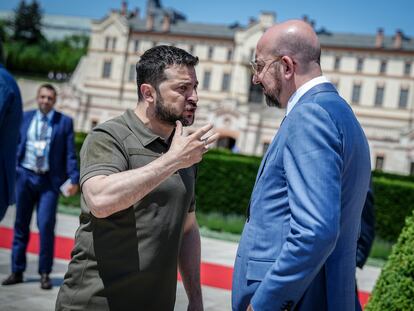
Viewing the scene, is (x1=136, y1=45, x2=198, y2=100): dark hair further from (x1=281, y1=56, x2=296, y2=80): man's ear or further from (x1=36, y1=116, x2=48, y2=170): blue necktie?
(x1=36, y1=116, x2=48, y2=170): blue necktie

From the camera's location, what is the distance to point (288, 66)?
2.06 metres

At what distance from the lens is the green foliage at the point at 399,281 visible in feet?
11.3

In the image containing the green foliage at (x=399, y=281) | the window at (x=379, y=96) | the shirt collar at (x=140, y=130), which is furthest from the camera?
the window at (x=379, y=96)

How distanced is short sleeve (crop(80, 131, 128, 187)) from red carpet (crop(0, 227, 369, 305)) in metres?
4.43

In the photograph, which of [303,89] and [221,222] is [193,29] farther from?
[303,89]

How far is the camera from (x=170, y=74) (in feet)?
7.98

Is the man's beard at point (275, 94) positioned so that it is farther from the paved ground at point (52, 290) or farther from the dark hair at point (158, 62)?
the paved ground at point (52, 290)

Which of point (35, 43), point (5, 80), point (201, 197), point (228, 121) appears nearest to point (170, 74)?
point (5, 80)

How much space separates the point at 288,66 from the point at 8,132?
2.13 meters

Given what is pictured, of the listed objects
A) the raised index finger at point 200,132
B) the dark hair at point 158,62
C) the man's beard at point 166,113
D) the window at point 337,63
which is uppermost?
the window at point 337,63

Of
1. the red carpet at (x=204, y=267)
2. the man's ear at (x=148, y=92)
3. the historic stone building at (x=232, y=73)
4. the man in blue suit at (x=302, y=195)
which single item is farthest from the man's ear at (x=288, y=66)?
the historic stone building at (x=232, y=73)

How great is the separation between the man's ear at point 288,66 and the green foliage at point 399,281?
6.22ft

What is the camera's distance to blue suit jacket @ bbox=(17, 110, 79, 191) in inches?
226

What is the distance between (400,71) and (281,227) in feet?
201
